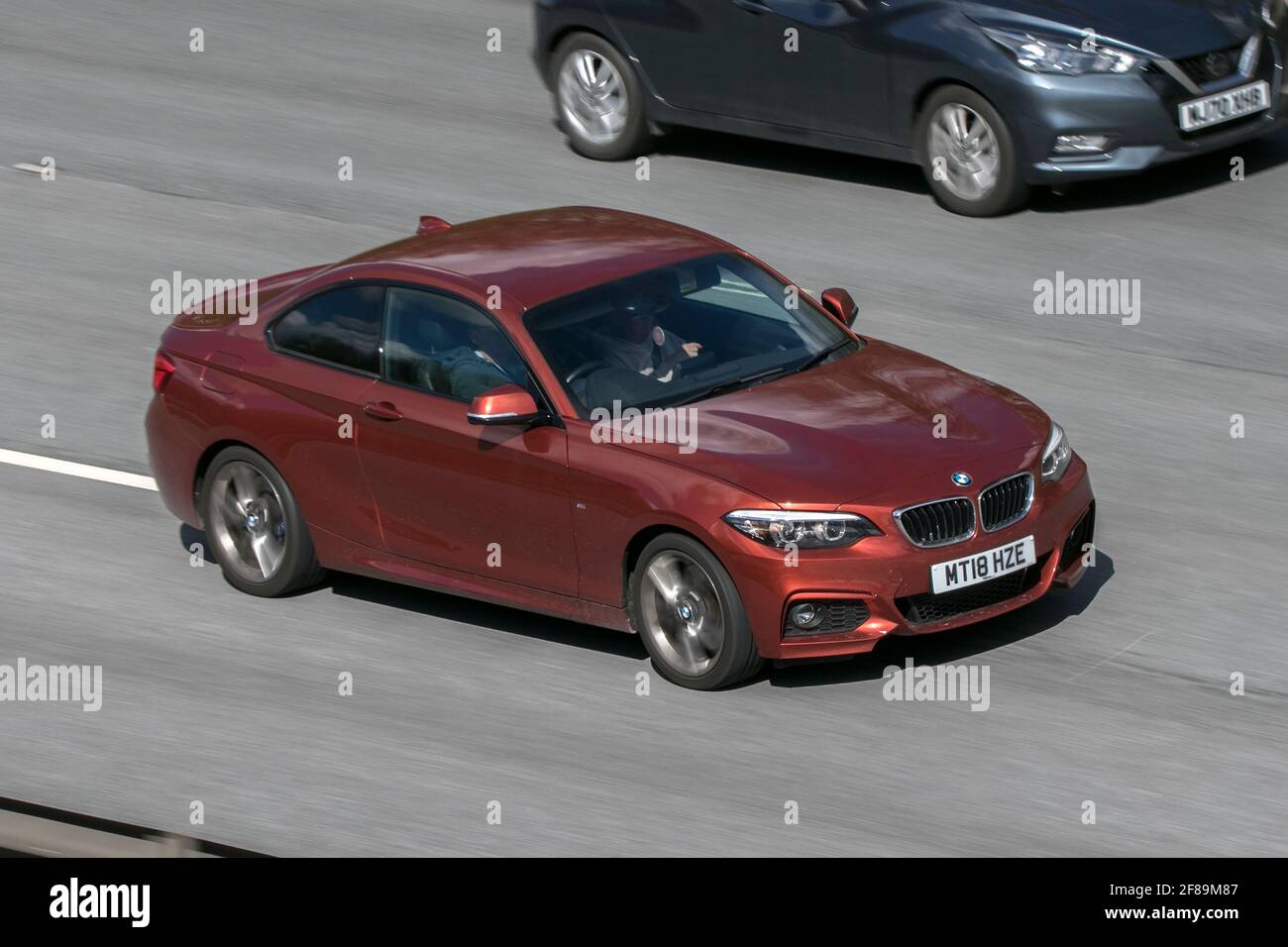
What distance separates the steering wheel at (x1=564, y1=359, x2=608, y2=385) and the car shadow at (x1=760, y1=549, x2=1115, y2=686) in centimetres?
136

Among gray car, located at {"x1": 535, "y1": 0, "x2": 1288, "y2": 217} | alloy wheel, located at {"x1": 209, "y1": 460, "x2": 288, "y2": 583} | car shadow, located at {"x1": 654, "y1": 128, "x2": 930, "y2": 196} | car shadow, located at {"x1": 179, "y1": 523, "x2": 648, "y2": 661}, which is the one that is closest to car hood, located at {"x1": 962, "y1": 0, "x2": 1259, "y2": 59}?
gray car, located at {"x1": 535, "y1": 0, "x2": 1288, "y2": 217}

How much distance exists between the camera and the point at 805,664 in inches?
346

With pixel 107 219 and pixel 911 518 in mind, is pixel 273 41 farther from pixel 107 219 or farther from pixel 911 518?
pixel 911 518

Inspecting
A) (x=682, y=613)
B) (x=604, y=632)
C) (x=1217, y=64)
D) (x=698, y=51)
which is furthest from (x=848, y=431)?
(x=698, y=51)

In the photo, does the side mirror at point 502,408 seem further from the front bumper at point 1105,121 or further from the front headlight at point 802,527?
the front bumper at point 1105,121

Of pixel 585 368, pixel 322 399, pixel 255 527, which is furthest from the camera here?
pixel 255 527

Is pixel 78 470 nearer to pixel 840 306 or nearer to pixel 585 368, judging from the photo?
pixel 585 368

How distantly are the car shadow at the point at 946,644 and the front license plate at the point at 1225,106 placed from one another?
16.6 feet

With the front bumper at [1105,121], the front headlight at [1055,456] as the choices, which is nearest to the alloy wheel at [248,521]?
the front headlight at [1055,456]

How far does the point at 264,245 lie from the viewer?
14.4 metres

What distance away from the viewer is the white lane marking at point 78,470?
11.3 m

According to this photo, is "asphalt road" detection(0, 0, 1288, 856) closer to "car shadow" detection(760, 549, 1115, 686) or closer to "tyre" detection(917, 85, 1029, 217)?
"car shadow" detection(760, 549, 1115, 686)

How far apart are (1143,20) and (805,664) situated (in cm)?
636
